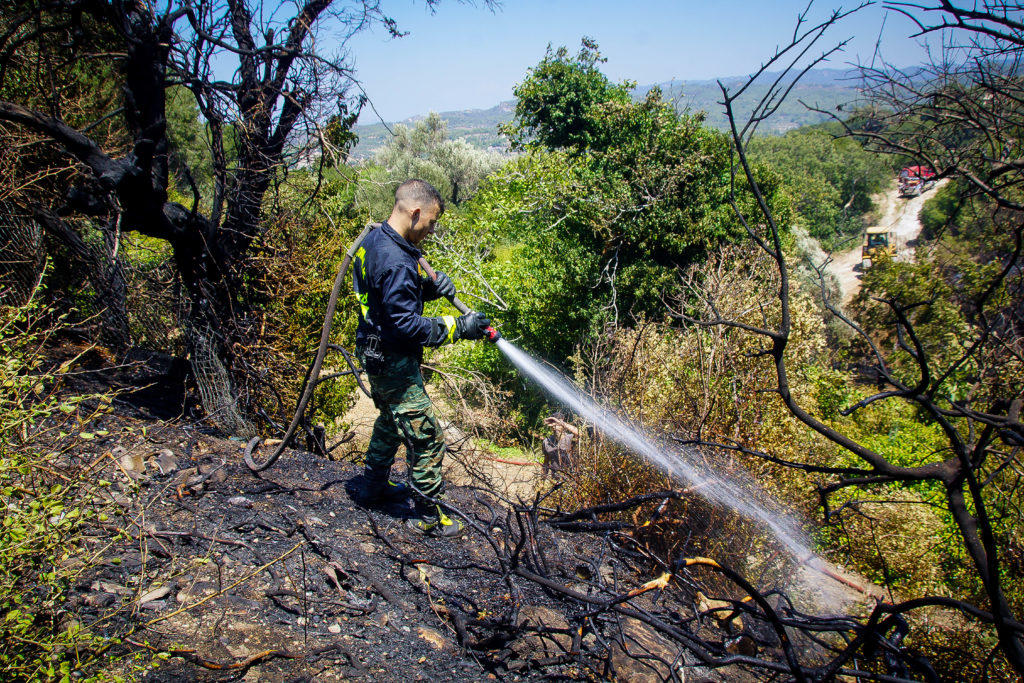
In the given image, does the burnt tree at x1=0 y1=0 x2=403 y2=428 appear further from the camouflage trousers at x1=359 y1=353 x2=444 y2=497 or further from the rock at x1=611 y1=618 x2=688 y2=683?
the rock at x1=611 y1=618 x2=688 y2=683

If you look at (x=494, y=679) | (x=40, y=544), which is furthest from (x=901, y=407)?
(x=40, y=544)

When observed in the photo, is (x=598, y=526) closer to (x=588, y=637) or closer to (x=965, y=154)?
(x=588, y=637)

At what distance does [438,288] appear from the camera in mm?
3621

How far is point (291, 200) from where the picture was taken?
5105 mm

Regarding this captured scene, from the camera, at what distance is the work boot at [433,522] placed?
3.59 metres

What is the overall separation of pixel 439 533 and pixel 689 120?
38.4ft

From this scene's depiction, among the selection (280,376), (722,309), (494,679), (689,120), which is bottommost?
(494,679)

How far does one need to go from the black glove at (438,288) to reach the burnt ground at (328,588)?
5.00ft

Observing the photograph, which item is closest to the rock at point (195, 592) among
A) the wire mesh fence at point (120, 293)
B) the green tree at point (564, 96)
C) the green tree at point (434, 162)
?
the wire mesh fence at point (120, 293)

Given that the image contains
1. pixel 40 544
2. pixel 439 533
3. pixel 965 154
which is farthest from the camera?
pixel 439 533

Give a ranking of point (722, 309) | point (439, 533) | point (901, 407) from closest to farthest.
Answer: point (439, 533) → point (722, 309) → point (901, 407)

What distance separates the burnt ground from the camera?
2.32 m

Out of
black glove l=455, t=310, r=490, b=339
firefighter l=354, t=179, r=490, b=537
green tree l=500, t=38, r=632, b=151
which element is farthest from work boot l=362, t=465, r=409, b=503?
green tree l=500, t=38, r=632, b=151

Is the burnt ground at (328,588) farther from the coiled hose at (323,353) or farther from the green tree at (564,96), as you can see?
the green tree at (564,96)
